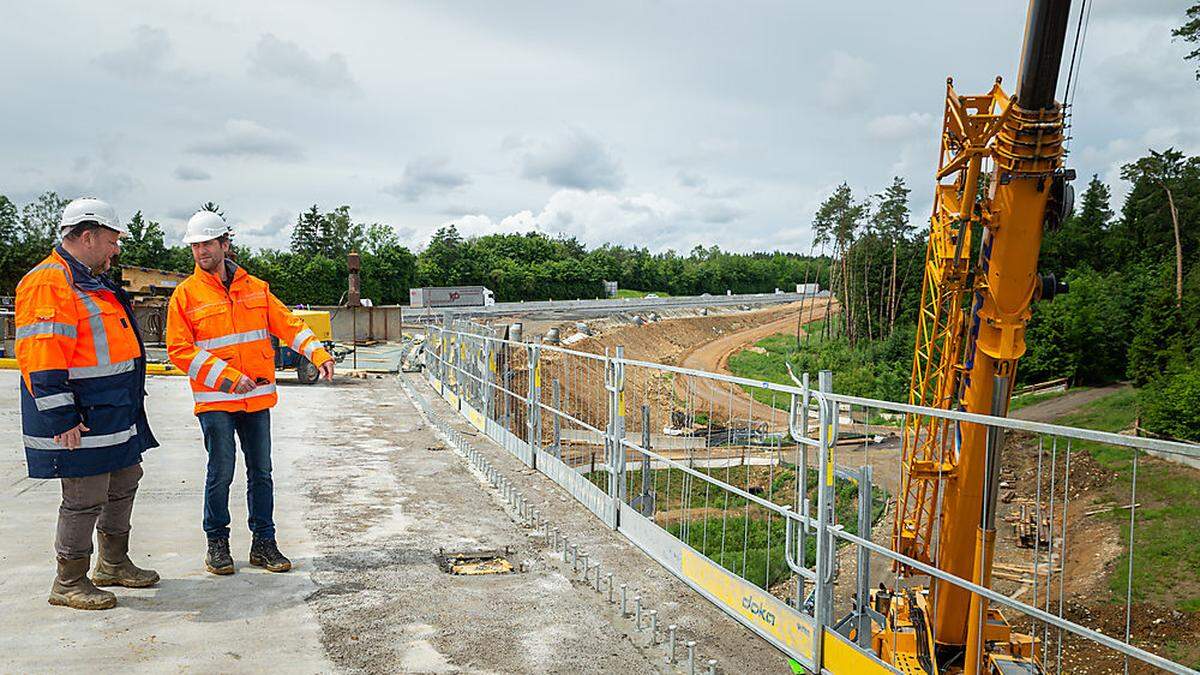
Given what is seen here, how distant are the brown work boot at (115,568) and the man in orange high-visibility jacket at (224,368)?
44 centimetres

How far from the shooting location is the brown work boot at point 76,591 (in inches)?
183

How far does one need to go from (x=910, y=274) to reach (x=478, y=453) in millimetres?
48384

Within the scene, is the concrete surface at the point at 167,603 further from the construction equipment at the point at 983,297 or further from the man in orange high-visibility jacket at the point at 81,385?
the construction equipment at the point at 983,297

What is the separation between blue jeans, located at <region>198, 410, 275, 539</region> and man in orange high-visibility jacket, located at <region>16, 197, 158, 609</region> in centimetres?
40

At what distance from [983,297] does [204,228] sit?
18.4ft

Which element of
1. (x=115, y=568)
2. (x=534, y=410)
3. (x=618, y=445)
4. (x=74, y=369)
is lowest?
(x=115, y=568)

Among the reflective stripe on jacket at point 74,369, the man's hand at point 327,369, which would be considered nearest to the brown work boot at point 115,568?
the reflective stripe on jacket at point 74,369

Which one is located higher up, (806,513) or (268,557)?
(806,513)

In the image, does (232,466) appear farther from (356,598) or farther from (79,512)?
(356,598)

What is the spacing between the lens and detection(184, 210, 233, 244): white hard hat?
203 inches

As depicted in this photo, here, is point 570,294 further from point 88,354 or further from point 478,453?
point 88,354

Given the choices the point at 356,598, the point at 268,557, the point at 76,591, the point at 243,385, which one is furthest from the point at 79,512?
the point at 356,598

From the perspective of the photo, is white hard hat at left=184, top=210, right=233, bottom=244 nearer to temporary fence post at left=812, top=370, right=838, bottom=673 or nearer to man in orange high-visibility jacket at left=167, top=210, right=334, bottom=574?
man in orange high-visibility jacket at left=167, top=210, right=334, bottom=574

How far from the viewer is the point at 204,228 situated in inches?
205
